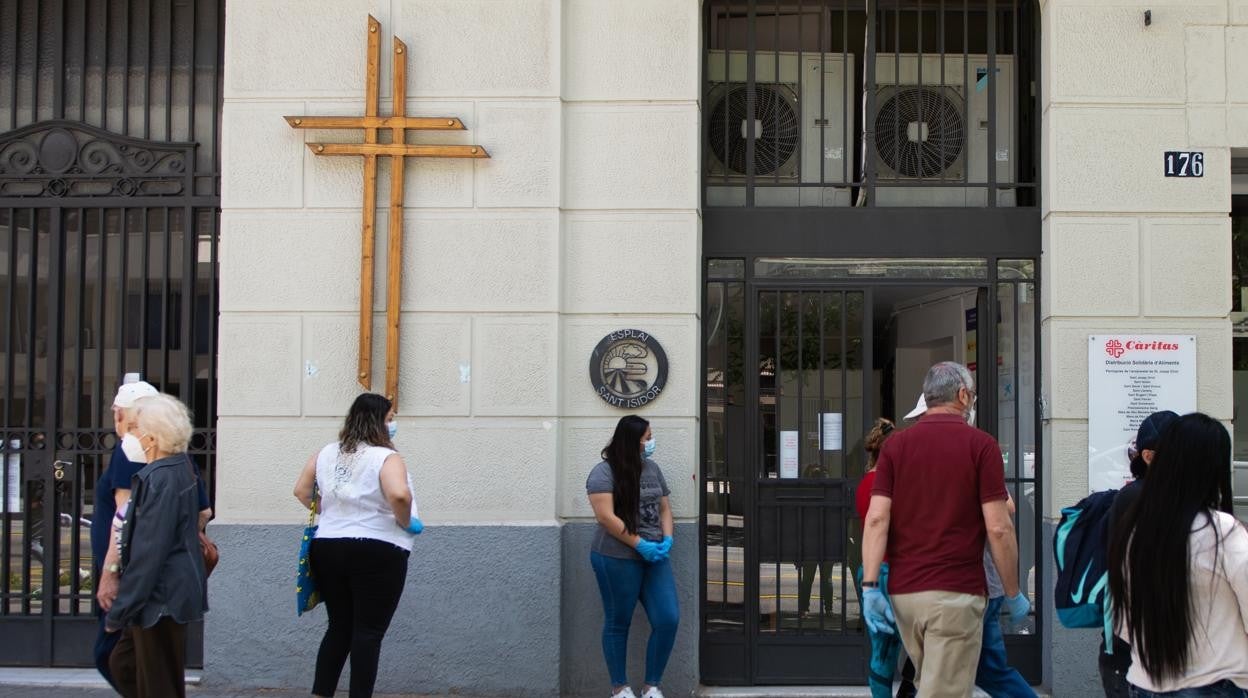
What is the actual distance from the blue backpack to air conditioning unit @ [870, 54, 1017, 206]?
3.85 metres

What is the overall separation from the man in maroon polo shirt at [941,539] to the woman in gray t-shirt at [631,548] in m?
2.04

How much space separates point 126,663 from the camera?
17.4 feet

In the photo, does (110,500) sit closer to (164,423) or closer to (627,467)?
(164,423)

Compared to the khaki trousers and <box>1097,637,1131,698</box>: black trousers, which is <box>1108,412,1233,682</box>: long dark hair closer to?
<box>1097,637,1131,698</box>: black trousers

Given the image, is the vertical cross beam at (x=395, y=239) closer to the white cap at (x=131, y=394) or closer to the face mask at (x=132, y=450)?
the white cap at (x=131, y=394)

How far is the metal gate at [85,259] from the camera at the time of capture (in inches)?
307

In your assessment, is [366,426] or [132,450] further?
[366,426]

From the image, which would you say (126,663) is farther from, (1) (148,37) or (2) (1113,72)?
(2) (1113,72)

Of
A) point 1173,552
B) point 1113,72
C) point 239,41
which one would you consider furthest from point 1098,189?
point 239,41

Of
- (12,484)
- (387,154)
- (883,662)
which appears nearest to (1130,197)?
(883,662)

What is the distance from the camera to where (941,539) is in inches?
193

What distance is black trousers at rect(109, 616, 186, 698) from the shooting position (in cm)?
516

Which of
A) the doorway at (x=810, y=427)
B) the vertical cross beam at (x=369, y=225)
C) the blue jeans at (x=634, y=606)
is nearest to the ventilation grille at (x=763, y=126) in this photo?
the doorway at (x=810, y=427)

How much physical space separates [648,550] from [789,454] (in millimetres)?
1257
